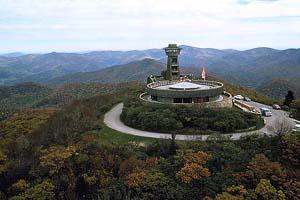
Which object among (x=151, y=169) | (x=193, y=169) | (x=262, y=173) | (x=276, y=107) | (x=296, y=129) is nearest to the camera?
(x=262, y=173)

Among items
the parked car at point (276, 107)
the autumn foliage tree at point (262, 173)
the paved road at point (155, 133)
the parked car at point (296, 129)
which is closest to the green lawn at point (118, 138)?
the paved road at point (155, 133)

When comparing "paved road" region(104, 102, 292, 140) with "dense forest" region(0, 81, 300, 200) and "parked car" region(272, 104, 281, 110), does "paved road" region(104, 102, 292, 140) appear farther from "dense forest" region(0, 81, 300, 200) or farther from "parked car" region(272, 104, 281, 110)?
"dense forest" region(0, 81, 300, 200)

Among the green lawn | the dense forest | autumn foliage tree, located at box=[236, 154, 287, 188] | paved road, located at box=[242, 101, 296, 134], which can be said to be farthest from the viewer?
paved road, located at box=[242, 101, 296, 134]

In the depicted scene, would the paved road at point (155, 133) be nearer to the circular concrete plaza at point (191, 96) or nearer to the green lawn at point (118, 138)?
the green lawn at point (118, 138)

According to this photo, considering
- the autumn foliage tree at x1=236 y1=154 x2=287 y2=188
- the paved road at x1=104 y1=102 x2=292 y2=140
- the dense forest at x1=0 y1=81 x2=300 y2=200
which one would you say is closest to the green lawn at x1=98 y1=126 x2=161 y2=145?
the dense forest at x1=0 y1=81 x2=300 y2=200

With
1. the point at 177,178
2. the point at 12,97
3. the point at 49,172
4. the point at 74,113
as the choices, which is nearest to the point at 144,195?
the point at 177,178

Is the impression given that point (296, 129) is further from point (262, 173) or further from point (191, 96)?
point (191, 96)

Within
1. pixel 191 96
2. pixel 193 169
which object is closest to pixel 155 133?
pixel 191 96

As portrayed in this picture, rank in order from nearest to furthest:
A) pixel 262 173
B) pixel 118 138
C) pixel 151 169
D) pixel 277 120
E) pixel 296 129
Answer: pixel 262 173 → pixel 151 169 → pixel 296 129 → pixel 118 138 → pixel 277 120
